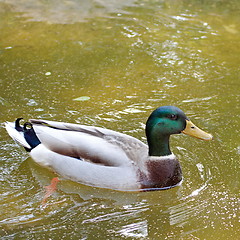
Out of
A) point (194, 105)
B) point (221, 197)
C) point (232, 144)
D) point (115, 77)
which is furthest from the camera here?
point (115, 77)

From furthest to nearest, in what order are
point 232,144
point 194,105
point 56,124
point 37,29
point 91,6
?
point 91,6, point 37,29, point 194,105, point 232,144, point 56,124

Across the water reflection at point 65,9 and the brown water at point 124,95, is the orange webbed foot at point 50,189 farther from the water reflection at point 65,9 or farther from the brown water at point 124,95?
the water reflection at point 65,9

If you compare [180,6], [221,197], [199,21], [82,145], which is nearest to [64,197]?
[82,145]

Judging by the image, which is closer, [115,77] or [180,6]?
[115,77]

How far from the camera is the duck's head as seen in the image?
4.97 m

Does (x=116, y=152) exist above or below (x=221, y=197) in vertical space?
above

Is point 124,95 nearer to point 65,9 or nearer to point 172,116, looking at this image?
point 172,116

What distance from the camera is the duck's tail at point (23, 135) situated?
5414 millimetres

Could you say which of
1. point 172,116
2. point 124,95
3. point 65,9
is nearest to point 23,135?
point 172,116

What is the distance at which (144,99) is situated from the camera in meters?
6.88

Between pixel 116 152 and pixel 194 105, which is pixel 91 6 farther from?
pixel 116 152

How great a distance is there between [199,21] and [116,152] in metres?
6.05

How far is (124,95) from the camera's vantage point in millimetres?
6992

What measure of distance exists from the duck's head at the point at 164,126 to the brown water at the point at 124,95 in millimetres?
480
